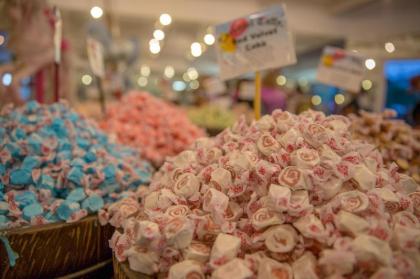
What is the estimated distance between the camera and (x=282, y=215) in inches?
30.0

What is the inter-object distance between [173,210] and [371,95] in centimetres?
929

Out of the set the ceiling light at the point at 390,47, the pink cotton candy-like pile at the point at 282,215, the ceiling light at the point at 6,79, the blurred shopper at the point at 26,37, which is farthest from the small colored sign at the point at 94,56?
the ceiling light at the point at 390,47

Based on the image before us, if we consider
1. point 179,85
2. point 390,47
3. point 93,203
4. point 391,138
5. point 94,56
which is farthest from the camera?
point 179,85

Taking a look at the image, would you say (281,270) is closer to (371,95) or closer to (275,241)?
(275,241)

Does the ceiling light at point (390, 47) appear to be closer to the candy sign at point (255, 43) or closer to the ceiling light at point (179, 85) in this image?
the candy sign at point (255, 43)

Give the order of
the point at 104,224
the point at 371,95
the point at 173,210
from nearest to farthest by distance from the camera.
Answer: the point at 173,210 < the point at 104,224 < the point at 371,95

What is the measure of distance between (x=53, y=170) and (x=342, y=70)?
6.34ft

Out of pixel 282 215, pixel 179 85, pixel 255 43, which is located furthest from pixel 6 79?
pixel 179 85

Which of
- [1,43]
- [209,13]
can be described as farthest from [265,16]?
[209,13]

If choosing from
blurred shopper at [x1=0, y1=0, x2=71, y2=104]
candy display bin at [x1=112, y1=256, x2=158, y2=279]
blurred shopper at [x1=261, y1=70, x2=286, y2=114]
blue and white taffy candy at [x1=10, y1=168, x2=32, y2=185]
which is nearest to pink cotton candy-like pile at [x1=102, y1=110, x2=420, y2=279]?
candy display bin at [x1=112, y1=256, x2=158, y2=279]

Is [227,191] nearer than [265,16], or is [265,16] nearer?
[227,191]

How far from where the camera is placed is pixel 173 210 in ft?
2.73

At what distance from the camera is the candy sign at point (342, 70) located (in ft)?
7.41

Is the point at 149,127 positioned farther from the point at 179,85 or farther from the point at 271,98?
the point at 179,85
